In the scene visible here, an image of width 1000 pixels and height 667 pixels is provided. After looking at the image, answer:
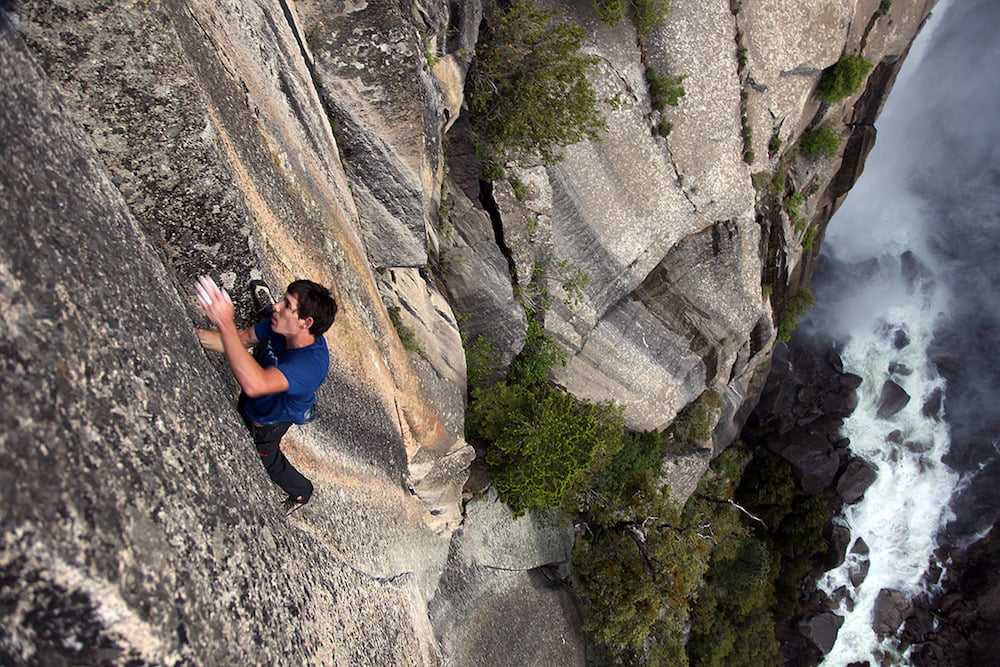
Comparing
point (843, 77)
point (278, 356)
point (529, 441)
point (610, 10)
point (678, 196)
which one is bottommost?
point (529, 441)

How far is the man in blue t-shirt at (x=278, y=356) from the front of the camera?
338cm

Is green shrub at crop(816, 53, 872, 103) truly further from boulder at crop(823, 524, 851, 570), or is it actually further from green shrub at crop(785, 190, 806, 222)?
boulder at crop(823, 524, 851, 570)

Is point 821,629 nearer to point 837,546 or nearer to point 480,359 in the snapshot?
point 837,546

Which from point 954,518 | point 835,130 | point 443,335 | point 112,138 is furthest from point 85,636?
point 954,518

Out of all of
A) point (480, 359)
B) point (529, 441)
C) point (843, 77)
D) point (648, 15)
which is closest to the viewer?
point (529, 441)

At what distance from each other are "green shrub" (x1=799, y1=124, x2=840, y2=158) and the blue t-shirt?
1344 cm

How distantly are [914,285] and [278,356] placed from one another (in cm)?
2268

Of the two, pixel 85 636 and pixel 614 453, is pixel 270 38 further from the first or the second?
pixel 614 453

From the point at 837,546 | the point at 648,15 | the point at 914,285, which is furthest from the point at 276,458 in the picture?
the point at 914,285

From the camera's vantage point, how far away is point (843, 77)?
Answer: 39.8 feet

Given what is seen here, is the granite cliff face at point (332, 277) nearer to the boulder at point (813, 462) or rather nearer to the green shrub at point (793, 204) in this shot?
the green shrub at point (793, 204)

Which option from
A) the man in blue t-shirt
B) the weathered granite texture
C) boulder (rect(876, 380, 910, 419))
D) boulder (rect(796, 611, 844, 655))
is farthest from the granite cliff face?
boulder (rect(796, 611, 844, 655))

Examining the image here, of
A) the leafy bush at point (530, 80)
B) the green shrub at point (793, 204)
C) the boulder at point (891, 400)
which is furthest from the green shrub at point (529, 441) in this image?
the boulder at point (891, 400)

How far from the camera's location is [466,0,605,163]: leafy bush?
876 cm
